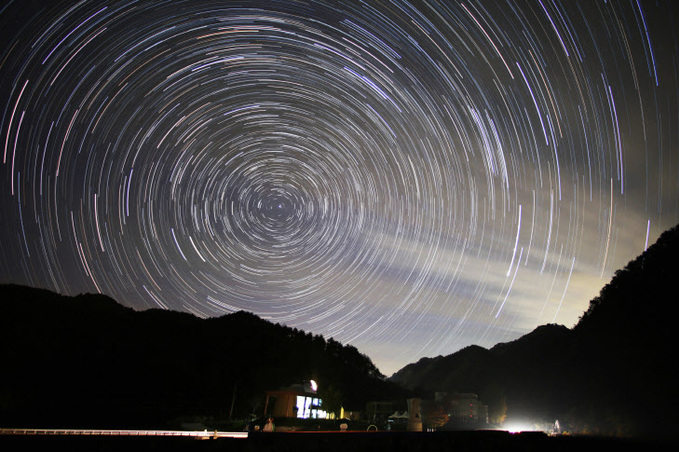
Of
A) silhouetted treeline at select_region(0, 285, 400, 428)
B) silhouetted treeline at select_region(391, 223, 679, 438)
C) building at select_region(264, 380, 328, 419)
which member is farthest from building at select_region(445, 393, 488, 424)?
building at select_region(264, 380, 328, 419)

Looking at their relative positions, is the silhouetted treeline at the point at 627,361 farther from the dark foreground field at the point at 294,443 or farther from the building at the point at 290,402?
the building at the point at 290,402

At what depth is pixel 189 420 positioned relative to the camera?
95.9 feet

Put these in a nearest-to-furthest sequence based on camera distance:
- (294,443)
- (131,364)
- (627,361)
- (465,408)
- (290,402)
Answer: (294,443) < (290,402) < (627,361) < (131,364) < (465,408)

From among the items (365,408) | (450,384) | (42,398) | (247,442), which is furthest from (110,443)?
(450,384)

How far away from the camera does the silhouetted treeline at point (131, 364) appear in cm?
3231

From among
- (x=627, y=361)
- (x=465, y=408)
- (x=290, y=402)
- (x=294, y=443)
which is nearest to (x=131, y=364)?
(x=290, y=402)

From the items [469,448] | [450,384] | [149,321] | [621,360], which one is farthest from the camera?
[450,384]

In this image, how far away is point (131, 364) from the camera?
1639 inches

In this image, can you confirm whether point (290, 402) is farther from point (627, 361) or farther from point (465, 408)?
point (465, 408)

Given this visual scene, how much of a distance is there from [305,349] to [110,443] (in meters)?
50.5

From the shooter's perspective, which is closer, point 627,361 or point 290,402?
point 290,402

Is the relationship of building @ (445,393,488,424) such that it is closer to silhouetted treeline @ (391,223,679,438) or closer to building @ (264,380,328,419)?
silhouetted treeline @ (391,223,679,438)

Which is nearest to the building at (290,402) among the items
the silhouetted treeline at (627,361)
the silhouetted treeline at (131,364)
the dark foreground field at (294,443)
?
the silhouetted treeline at (131,364)

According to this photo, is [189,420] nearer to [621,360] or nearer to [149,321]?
[149,321]
